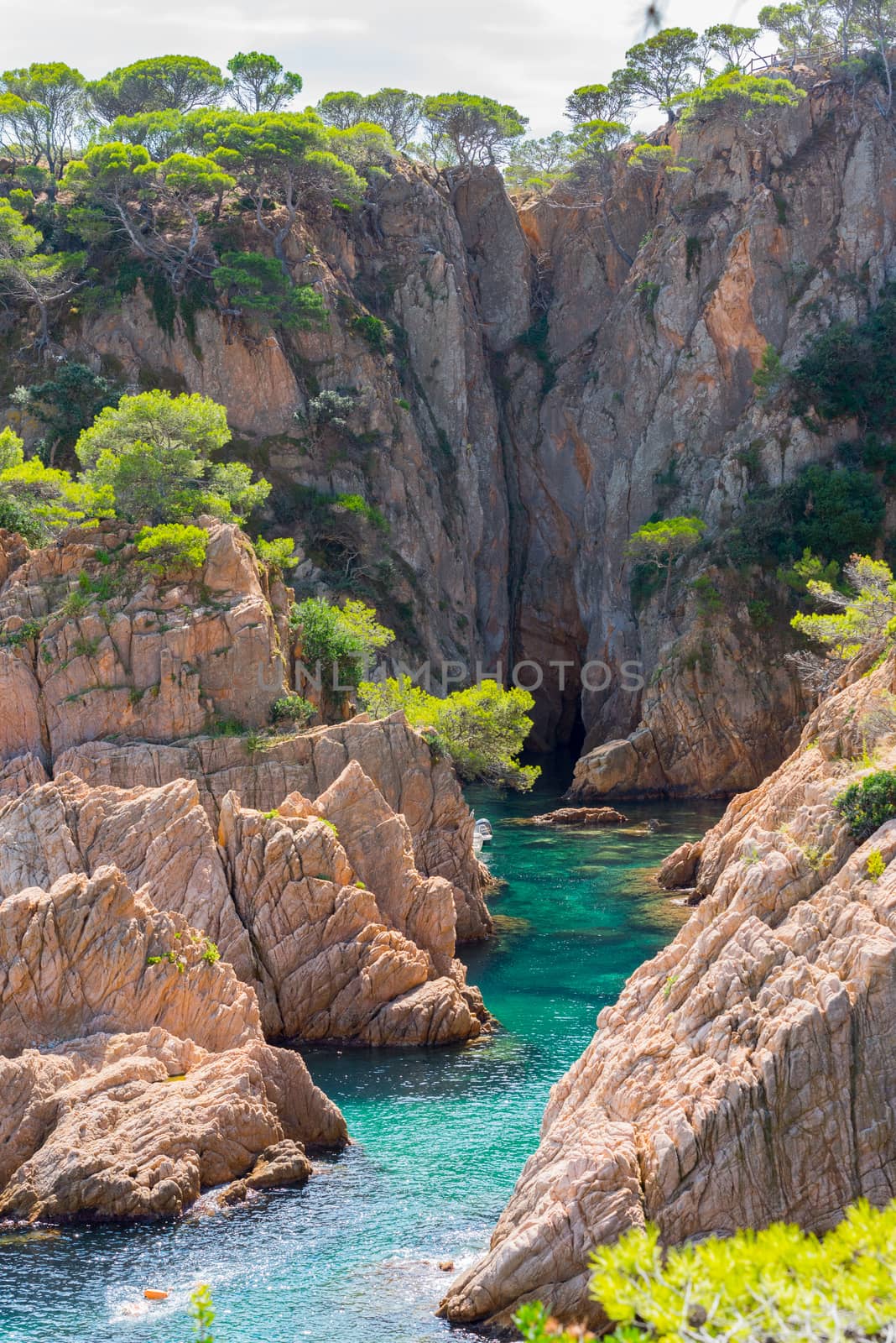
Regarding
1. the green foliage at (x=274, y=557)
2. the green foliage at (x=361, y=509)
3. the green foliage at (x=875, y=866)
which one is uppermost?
the green foliage at (x=361, y=509)

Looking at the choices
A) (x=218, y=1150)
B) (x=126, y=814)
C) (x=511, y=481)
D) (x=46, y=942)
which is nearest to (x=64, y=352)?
(x=511, y=481)

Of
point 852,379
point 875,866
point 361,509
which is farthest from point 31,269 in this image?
point 875,866

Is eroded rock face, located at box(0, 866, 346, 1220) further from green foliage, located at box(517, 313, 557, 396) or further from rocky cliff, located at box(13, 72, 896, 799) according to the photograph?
green foliage, located at box(517, 313, 557, 396)

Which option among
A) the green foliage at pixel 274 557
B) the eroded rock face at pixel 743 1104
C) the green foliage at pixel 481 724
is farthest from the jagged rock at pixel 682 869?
the eroded rock face at pixel 743 1104

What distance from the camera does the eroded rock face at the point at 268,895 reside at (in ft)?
108

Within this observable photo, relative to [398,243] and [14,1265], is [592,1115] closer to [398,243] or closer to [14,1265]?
[14,1265]

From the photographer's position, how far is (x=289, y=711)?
142 ft

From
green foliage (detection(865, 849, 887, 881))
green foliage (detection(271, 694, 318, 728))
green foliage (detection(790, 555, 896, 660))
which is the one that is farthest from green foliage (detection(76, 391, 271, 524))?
green foliage (detection(865, 849, 887, 881))

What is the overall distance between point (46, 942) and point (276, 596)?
73.8ft

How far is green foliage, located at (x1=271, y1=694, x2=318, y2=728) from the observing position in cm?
4319

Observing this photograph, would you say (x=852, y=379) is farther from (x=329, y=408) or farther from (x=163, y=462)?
(x=163, y=462)

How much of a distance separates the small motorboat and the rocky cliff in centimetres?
895

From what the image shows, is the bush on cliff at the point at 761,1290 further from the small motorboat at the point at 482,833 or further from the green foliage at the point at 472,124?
the green foliage at the point at 472,124

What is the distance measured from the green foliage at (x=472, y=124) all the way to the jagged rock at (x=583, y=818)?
148 feet
